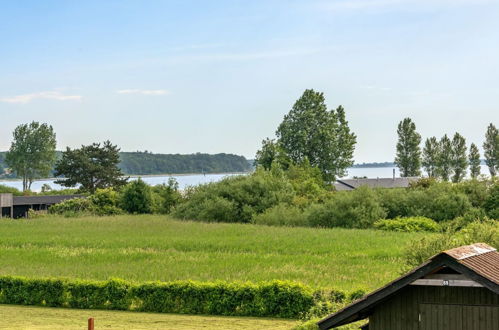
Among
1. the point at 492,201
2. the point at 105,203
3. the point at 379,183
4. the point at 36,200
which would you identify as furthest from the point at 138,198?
the point at 492,201

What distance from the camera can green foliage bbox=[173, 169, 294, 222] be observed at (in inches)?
2189

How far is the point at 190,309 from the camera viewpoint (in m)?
24.3

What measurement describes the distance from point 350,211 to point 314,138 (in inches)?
1397

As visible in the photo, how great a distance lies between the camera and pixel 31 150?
113625 mm

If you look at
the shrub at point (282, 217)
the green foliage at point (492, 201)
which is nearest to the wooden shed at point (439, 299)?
the shrub at point (282, 217)

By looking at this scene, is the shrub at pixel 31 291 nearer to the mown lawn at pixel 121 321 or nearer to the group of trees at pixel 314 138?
the mown lawn at pixel 121 321

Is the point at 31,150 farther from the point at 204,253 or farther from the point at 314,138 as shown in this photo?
the point at 204,253

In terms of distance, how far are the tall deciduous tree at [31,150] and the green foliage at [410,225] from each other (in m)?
79.1

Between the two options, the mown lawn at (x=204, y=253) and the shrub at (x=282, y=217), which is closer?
the mown lawn at (x=204, y=253)

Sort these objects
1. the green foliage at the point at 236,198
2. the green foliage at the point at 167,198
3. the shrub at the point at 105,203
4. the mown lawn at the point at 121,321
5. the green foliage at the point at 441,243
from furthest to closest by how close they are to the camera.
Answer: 1. the green foliage at the point at 167,198
2. the shrub at the point at 105,203
3. the green foliage at the point at 236,198
4. the green foliage at the point at 441,243
5. the mown lawn at the point at 121,321

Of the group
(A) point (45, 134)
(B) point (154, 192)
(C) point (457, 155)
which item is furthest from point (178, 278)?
(A) point (45, 134)

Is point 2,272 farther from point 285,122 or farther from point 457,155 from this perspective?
point 457,155

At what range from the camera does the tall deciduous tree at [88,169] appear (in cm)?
9550

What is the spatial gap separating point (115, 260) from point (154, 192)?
123ft
